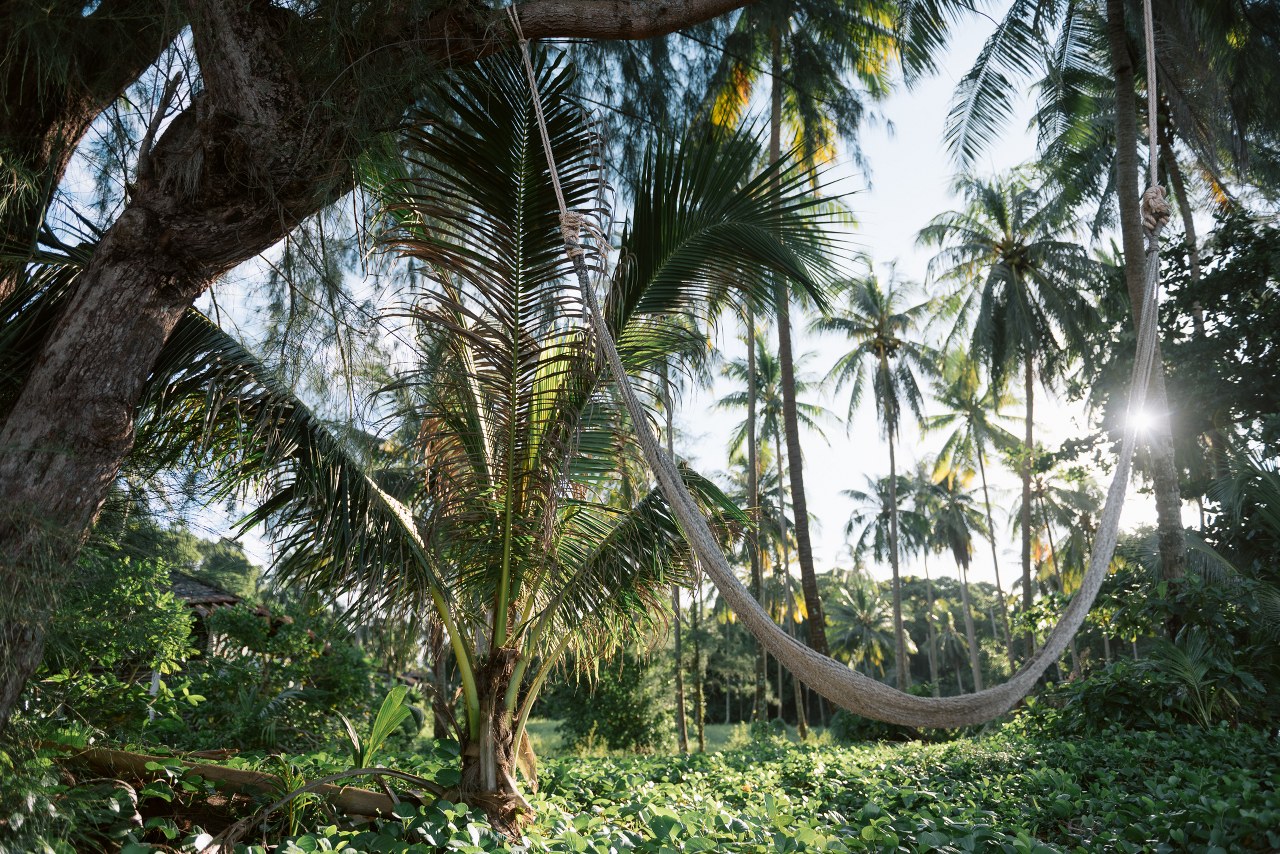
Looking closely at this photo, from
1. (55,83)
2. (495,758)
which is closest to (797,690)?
(495,758)

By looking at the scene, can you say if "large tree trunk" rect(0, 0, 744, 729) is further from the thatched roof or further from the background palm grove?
the thatched roof

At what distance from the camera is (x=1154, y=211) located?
9.09 ft

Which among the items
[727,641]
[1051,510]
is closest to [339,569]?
[1051,510]

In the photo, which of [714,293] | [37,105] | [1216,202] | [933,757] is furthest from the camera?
[1216,202]

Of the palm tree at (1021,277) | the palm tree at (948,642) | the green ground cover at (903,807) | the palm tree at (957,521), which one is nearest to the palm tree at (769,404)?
the palm tree at (1021,277)

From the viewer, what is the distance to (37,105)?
122 inches

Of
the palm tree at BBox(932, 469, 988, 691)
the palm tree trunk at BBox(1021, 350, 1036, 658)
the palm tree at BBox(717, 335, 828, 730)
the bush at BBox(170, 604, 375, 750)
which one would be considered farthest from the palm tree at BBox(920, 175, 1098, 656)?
the bush at BBox(170, 604, 375, 750)

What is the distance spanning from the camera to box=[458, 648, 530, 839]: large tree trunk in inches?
125

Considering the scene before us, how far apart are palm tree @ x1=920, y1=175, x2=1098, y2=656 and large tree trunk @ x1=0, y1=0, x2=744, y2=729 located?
46.9ft

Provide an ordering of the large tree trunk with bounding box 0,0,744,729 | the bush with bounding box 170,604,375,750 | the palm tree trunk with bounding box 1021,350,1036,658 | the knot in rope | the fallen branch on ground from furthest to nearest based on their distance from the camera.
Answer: the palm tree trunk with bounding box 1021,350,1036,658 → the bush with bounding box 170,604,375,750 → the fallen branch on ground → the knot in rope → the large tree trunk with bounding box 0,0,744,729

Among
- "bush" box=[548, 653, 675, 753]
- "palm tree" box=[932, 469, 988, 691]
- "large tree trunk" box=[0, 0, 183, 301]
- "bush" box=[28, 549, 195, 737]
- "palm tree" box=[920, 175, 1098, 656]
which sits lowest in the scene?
"bush" box=[548, 653, 675, 753]

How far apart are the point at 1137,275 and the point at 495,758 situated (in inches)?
284

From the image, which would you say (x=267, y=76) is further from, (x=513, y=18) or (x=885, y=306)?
(x=885, y=306)

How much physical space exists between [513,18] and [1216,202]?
47.0 ft
